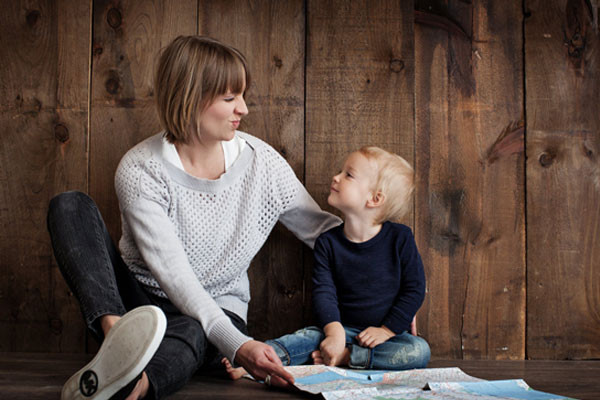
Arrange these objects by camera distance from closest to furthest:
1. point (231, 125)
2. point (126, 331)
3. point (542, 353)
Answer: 1. point (126, 331)
2. point (231, 125)
3. point (542, 353)

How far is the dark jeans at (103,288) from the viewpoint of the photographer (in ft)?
3.17

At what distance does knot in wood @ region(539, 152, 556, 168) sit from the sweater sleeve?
3.35ft

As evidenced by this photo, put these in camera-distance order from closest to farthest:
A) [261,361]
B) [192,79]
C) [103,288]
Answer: [261,361]
[103,288]
[192,79]

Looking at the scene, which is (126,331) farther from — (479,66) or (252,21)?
(479,66)

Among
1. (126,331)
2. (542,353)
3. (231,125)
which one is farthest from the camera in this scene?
(542,353)

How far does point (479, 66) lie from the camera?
5.02 ft

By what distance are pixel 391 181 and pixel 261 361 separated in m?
0.62

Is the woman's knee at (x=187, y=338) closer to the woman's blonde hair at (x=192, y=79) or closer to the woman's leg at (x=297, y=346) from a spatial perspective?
the woman's leg at (x=297, y=346)

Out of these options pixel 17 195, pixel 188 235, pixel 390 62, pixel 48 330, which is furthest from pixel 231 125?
pixel 48 330

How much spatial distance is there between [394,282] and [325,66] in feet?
2.11

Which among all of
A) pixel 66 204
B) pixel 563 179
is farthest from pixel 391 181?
pixel 66 204

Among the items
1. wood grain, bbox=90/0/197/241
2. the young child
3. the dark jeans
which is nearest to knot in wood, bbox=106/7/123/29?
wood grain, bbox=90/0/197/241

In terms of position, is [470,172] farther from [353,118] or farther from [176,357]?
[176,357]

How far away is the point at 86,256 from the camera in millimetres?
1092
